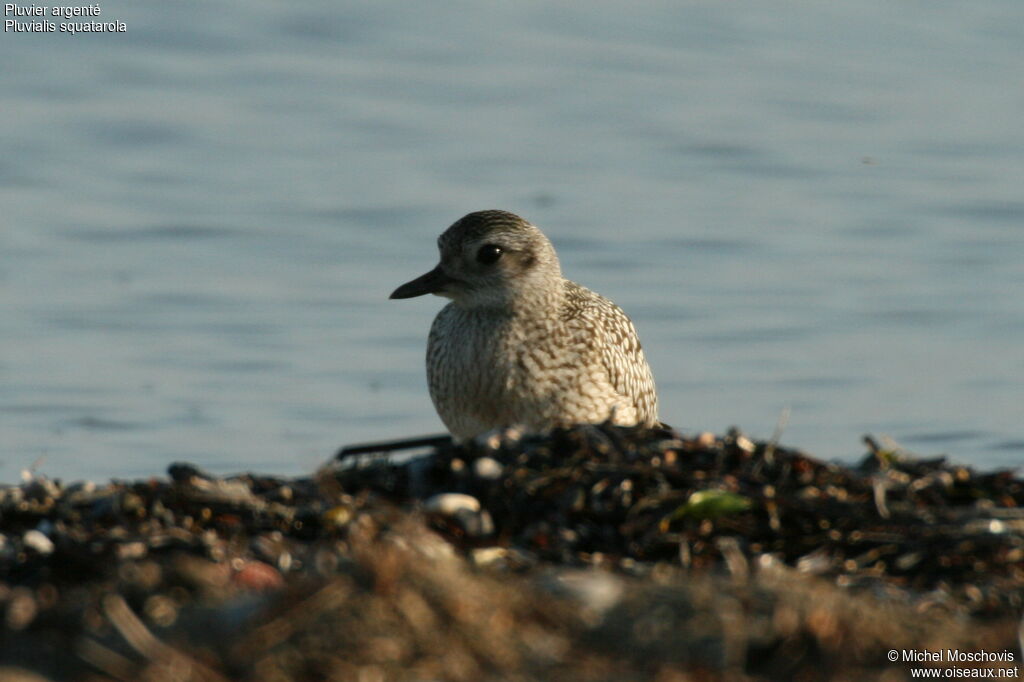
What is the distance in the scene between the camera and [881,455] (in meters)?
6.61

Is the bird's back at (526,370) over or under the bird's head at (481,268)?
under

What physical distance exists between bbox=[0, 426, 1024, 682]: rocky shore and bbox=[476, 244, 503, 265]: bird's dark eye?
1872 millimetres

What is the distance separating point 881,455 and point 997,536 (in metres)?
1.02

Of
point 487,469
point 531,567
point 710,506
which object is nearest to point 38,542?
point 487,469

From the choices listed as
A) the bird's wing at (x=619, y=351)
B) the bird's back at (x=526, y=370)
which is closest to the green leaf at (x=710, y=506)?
the bird's back at (x=526, y=370)

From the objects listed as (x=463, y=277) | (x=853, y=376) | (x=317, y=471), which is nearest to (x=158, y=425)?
(x=463, y=277)

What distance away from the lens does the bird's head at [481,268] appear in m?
8.36

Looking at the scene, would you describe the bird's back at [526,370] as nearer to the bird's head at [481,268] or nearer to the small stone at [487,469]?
the bird's head at [481,268]

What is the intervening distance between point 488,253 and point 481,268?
76 mm

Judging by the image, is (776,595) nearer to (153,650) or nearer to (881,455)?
(153,650)

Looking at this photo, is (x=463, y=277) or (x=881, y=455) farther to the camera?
(x=463, y=277)

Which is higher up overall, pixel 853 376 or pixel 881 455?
pixel 881 455

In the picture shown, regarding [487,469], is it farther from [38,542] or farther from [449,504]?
[38,542]

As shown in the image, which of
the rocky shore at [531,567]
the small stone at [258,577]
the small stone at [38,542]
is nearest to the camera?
the rocky shore at [531,567]
